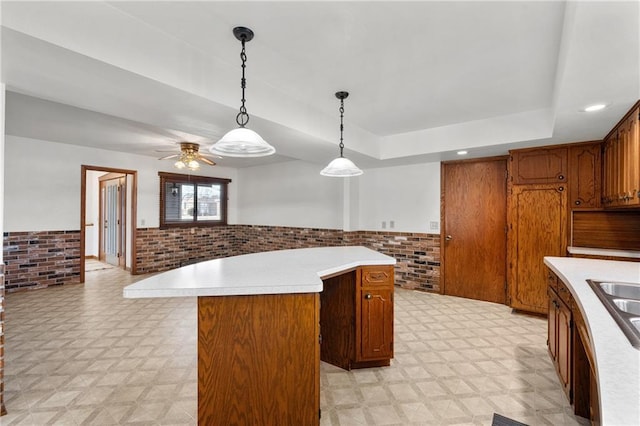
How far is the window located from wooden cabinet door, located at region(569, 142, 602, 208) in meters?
6.57

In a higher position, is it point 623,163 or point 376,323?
point 623,163

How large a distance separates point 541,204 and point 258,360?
3.80m

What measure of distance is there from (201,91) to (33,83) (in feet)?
3.47

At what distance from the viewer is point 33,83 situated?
6.41 ft

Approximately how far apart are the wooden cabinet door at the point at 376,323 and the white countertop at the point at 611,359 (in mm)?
1206

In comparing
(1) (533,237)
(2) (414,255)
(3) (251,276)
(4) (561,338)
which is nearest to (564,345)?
(4) (561,338)

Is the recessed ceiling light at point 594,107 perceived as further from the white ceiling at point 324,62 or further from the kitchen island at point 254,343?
the kitchen island at point 254,343

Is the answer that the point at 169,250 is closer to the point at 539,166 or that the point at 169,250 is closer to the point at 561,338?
the point at 561,338

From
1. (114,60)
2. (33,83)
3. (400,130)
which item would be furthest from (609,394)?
(400,130)

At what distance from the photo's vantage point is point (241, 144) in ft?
6.13

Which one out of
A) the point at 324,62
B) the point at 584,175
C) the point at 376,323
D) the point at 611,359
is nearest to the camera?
the point at 611,359

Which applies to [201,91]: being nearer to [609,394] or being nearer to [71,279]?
[609,394]

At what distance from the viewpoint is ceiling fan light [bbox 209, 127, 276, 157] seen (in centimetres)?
184

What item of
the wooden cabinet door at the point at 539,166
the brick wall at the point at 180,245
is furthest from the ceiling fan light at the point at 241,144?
the brick wall at the point at 180,245
